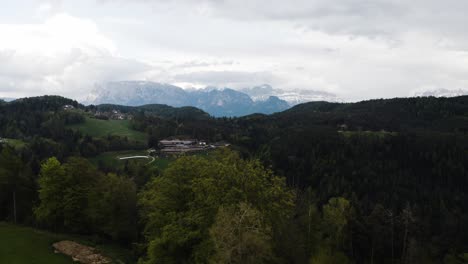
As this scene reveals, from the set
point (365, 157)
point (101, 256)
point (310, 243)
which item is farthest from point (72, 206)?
point (365, 157)

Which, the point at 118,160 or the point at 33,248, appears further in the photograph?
the point at 118,160

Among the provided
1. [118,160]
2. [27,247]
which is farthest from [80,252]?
[118,160]

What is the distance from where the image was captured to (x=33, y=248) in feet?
137

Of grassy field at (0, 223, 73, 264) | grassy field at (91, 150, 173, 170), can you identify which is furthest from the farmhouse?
grassy field at (0, 223, 73, 264)

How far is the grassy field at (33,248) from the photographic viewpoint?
124 ft

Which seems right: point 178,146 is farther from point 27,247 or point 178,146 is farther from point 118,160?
point 27,247

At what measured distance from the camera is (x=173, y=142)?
197m

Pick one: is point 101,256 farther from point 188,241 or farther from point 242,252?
point 242,252

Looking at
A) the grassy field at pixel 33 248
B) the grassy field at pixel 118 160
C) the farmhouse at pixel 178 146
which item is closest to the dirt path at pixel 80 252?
the grassy field at pixel 33 248

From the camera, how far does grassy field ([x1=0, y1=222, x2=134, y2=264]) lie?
124 ft

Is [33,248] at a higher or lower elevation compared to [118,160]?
higher

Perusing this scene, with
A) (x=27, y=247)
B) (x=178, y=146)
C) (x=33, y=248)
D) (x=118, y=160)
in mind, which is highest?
(x=178, y=146)

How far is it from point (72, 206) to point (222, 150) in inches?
1210

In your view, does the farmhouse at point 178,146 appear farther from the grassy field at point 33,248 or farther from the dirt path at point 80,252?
the dirt path at point 80,252
